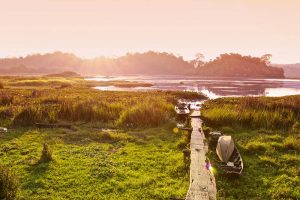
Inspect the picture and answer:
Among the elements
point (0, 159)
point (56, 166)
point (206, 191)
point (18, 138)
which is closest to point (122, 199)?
point (206, 191)

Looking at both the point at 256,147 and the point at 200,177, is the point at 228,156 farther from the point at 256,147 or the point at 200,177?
the point at 256,147

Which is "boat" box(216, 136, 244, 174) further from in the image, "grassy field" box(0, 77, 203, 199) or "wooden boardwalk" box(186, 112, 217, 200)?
"grassy field" box(0, 77, 203, 199)

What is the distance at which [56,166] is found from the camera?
14.1 m

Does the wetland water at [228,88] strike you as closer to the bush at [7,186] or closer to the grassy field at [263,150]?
the grassy field at [263,150]

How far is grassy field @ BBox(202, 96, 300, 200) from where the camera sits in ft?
38.4

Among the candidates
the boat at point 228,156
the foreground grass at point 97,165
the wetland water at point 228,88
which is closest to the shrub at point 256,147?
the boat at point 228,156

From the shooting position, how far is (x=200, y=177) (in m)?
12.5

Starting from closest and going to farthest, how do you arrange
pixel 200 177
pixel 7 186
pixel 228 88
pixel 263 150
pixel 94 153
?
1. pixel 7 186
2. pixel 200 177
3. pixel 94 153
4. pixel 263 150
5. pixel 228 88

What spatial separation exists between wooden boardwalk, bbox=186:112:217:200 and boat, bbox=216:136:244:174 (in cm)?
90

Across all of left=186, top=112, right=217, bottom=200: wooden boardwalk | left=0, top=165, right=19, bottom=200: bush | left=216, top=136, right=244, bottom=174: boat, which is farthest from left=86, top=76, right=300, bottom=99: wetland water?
left=0, top=165, right=19, bottom=200: bush

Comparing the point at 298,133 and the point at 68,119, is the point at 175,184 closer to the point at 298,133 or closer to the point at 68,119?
the point at 298,133

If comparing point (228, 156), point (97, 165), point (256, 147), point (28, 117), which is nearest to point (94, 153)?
point (97, 165)

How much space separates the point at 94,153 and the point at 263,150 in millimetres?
10201

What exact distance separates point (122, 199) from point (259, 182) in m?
6.20
